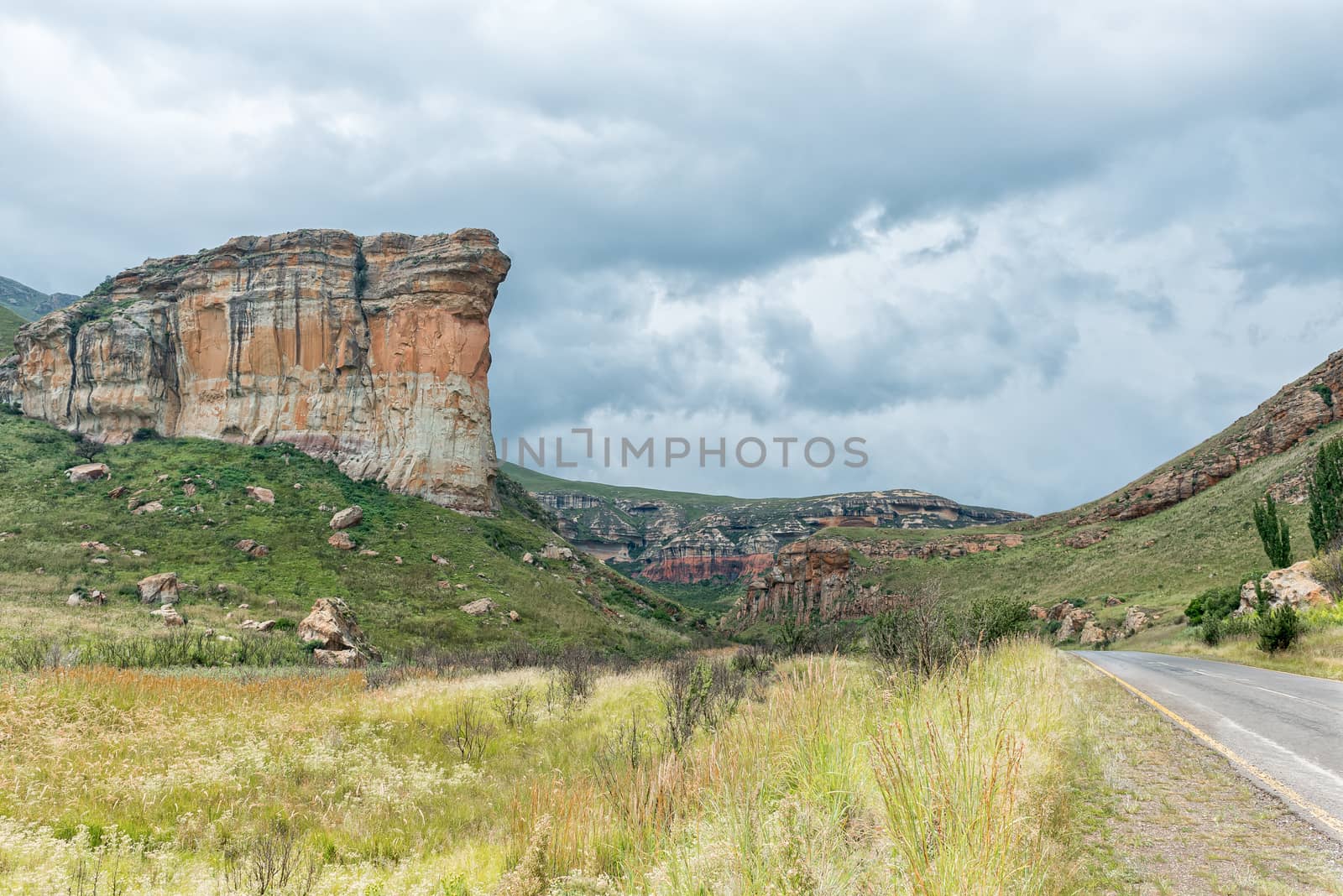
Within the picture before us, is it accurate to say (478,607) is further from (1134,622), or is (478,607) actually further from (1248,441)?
(1248,441)

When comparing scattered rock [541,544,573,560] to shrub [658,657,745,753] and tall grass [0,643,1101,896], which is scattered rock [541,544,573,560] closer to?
tall grass [0,643,1101,896]

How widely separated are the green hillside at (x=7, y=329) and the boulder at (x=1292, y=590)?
328ft

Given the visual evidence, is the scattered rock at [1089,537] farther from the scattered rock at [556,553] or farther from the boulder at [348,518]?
the boulder at [348,518]

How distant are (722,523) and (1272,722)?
463 ft

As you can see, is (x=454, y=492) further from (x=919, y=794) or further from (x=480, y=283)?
(x=919, y=794)

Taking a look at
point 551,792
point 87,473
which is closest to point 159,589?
point 87,473

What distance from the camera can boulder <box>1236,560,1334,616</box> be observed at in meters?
22.8

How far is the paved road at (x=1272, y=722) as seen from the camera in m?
5.52

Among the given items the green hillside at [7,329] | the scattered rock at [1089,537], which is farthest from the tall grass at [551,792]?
the green hillside at [7,329]

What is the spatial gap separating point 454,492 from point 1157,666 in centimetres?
4936

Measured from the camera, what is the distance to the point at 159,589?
30.7 metres

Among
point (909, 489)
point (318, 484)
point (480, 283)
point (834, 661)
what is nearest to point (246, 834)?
point (834, 661)

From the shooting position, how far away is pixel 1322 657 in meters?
16.8

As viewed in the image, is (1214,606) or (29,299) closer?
(1214,606)
